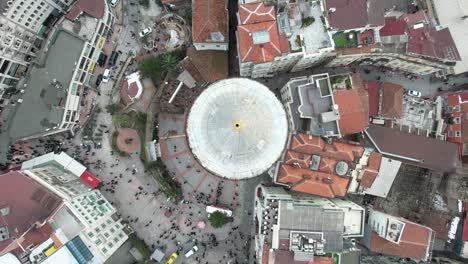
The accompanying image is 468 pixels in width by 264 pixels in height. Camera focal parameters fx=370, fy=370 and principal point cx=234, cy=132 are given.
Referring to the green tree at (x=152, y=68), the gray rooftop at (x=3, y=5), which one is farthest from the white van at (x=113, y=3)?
the gray rooftop at (x=3, y=5)

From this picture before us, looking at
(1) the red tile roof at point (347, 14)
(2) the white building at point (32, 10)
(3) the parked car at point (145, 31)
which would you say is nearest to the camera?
(1) the red tile roof at point (347, 14)

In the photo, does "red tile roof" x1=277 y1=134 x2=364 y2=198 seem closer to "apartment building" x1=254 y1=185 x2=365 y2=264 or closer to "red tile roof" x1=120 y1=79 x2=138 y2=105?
"apartment building" x1=254 y1=185 x2=365 y2=264

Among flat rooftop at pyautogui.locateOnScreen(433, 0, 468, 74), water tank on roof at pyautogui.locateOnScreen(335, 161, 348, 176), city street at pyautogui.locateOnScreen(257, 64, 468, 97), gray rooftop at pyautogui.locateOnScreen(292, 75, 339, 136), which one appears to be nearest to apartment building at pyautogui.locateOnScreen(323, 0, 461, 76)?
flat rooftop at pyautogui.locateOnScreen(433, 0, 468, 74)

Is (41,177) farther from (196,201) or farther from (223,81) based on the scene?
(223,81)

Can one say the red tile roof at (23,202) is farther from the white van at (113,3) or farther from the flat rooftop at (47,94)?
the white van at (113,3)

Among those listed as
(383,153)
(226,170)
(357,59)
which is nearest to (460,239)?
(383,153)

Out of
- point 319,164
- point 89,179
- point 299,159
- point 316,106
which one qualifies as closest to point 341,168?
point 319,164

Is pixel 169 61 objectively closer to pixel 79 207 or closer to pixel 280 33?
pixel 280 33
